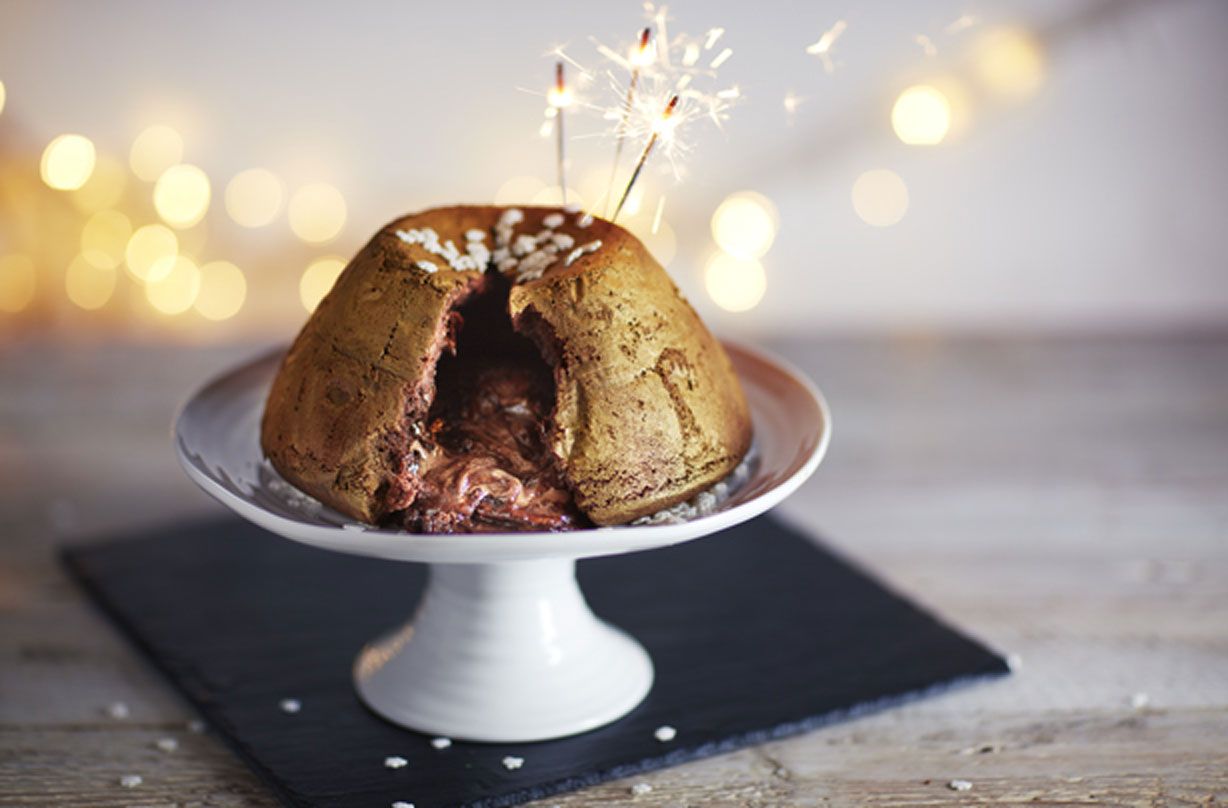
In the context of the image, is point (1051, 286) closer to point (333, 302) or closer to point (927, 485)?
point (927, 485)

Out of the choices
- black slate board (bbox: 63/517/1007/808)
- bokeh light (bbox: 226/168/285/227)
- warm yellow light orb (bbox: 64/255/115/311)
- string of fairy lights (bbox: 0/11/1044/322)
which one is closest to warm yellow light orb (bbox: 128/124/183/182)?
string of fairy lights (bbox: 0/11/1044/322)

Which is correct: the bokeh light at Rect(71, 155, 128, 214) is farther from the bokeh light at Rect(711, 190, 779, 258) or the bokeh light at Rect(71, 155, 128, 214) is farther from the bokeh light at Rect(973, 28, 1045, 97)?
the bokeh light at Rect(973, 28, 1045, 97)

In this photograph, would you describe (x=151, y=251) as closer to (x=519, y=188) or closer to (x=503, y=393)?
(x=519, y=188)

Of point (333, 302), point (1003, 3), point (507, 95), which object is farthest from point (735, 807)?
point (1003, 3)

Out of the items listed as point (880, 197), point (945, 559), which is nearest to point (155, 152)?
point (880, 197)

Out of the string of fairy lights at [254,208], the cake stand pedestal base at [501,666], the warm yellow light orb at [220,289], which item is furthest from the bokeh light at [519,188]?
the cake stand pedestal base at [501,666]

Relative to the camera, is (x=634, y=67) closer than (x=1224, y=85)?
Yes
